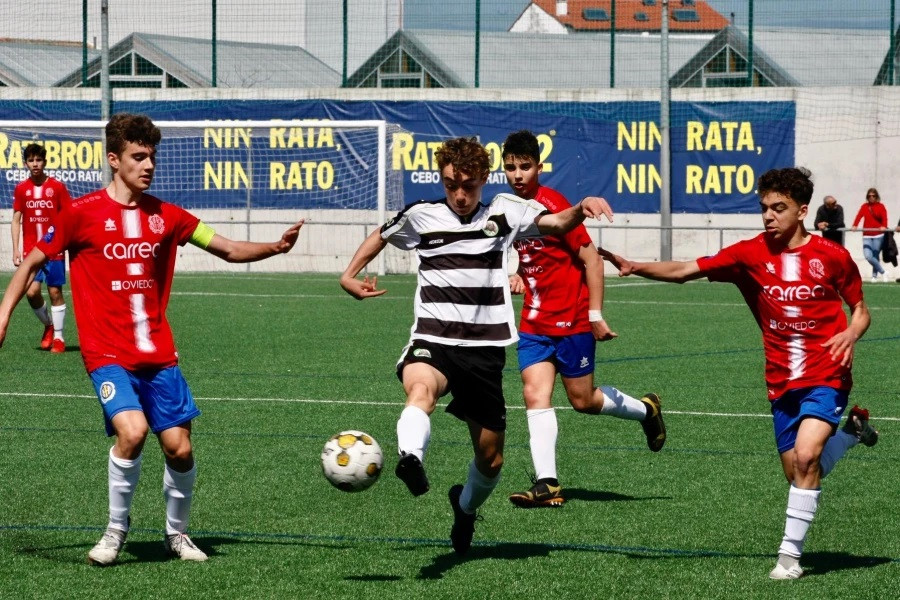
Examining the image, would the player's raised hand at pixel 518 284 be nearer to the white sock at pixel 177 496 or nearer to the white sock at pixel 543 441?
the white sock at pixel 543 441

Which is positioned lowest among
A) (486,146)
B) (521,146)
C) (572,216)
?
(572,216)

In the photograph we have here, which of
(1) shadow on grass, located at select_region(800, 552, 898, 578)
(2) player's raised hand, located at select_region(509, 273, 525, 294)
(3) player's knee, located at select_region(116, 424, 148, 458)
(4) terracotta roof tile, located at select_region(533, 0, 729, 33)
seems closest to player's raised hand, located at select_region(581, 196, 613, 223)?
(1) shadow on grass, located at select_region(800, 552, 898, 578)

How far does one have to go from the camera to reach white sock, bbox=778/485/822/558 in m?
5.59

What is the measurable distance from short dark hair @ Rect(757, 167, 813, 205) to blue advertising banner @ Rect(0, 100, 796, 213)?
22430 mm

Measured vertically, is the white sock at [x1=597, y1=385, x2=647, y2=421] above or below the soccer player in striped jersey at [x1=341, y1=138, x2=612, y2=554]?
below

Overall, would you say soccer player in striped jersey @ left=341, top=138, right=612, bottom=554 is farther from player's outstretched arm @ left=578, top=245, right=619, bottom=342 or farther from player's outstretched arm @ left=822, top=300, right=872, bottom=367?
player's outstretched arm @ left=578, top=245, right=619, bottom=342

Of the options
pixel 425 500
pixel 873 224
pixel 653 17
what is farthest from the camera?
pixel 653 17

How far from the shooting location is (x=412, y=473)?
16.8 ft

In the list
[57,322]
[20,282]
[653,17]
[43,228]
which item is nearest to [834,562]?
[20,282]

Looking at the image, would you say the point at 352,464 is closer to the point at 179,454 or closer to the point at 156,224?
the point at 179,454

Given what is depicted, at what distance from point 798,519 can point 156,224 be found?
9.65 feet

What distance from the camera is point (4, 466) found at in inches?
316

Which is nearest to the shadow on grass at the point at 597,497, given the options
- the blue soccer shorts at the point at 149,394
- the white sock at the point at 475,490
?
the white sock at the point at 475,490

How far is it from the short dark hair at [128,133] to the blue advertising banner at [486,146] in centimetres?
2259
